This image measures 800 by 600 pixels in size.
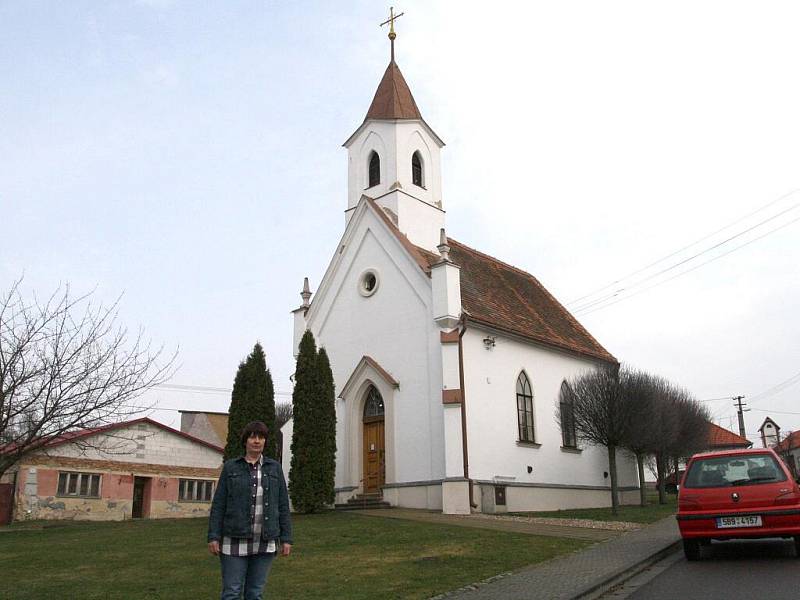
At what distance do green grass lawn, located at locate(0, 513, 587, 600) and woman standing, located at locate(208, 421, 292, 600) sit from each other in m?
2.44

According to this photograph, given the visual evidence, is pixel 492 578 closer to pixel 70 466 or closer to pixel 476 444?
pixel 476 444

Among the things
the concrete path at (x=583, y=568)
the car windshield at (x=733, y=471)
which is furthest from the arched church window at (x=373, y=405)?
the car windshield at (x=733, y=471)

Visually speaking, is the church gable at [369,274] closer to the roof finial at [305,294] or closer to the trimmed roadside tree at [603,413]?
the roof finial at [305,294]

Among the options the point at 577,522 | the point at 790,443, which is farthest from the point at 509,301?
the point at 790,443

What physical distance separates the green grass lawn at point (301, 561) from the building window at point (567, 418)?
376 inches

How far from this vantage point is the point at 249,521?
6199 mm

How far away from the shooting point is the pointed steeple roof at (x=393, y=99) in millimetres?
27344

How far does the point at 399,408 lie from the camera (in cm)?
2266

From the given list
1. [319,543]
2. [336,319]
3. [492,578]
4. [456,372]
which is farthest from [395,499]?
[492,578]

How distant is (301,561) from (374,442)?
38.6ft

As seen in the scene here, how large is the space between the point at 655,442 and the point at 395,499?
943cm

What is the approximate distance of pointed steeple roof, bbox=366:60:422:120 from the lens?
27.3 metres

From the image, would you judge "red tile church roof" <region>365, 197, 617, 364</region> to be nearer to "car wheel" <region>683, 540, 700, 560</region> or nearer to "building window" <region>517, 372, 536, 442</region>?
"building window" <region>517, 372, 536, 442</region>

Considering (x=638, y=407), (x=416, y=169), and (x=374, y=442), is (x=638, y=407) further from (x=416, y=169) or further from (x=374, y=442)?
(x=416, y=169)
